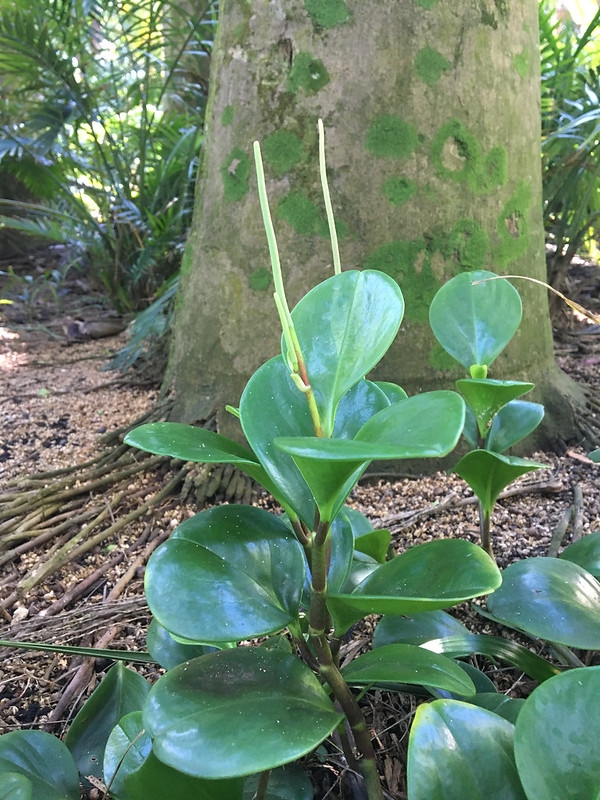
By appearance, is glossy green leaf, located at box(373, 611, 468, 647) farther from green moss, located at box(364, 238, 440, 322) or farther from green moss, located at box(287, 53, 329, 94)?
green moss, located at box(287, 53, 329, 94)

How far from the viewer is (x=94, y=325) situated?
2996 millimetres

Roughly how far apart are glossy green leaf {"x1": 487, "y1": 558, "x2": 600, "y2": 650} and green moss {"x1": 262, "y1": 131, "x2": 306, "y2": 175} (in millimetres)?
936

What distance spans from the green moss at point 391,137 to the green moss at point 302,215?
17cm

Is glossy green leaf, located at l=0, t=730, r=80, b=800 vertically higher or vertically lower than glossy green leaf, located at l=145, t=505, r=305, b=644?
lower

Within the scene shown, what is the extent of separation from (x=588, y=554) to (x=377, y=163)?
0.86 m

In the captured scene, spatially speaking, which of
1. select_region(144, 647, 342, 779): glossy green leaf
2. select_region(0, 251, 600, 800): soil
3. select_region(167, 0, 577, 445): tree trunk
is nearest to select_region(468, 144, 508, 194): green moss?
select_region(167, 0, 577, 445): tree trunk

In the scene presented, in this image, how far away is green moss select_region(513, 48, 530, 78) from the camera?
4.26ft

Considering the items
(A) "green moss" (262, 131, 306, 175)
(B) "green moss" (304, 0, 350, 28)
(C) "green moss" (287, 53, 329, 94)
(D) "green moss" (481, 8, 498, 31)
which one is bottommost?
(A) "green moss" (262, 131, 306, 175)

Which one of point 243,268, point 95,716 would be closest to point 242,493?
point 243,268

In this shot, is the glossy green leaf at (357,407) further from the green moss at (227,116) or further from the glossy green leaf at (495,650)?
the green moss at (227,116)

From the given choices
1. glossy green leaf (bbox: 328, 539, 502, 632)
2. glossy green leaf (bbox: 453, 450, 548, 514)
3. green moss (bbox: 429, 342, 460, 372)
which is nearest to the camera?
glossy green leaf (bbox: 328, 539, 502, 632)

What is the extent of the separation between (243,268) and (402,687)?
0.93 m

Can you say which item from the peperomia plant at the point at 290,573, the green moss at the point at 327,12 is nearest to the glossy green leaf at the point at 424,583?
the peperomia plant at the point at 290,573

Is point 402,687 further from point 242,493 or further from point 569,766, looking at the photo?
point 242,493
